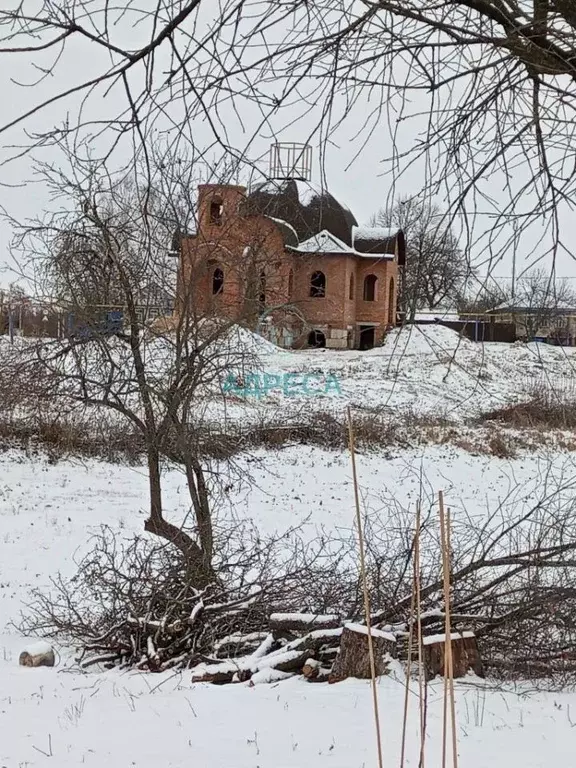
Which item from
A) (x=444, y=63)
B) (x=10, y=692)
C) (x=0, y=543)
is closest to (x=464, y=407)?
(x=0, y=543)

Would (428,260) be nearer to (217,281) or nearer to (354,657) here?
(354,657)

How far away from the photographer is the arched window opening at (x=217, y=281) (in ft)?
34.3

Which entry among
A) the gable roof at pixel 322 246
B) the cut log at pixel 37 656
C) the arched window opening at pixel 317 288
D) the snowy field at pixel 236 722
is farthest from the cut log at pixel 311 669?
the arched window opening at pixel 317 288

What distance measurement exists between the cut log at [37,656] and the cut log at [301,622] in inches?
79.9

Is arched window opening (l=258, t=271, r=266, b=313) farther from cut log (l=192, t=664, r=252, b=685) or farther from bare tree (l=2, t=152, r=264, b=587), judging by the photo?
cut log (l=192, t=664, r=252, b=685)

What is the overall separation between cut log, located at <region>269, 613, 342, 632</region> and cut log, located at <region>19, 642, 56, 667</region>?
6.66 feet

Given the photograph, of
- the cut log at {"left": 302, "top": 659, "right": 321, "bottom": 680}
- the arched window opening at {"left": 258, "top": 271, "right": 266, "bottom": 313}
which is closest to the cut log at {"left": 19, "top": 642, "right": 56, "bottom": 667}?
the cut log at {"left": 302, "top": 659, "right": 321, "bottom": 680}

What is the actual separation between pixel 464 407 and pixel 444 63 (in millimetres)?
A: 21904

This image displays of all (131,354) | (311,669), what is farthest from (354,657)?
(131,354)

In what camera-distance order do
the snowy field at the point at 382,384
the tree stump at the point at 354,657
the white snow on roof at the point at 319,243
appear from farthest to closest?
the snowy field at the point at 382,384 < the white snow on roof at the point at 319,243 < the tree stump at the point at 354,657

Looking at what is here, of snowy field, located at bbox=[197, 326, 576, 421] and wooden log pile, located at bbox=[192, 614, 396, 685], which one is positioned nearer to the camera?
wooden log pile, located at bbox=[192, 614, 396, 685]

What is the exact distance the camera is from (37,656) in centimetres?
728

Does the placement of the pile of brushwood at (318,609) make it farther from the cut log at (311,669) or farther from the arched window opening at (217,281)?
the arched window opening at (217,281)

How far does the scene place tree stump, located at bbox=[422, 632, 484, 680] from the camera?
5.83 metres
